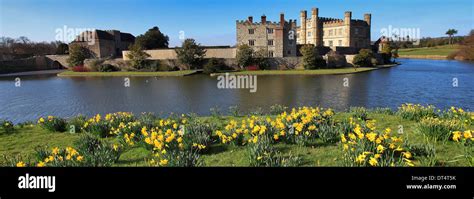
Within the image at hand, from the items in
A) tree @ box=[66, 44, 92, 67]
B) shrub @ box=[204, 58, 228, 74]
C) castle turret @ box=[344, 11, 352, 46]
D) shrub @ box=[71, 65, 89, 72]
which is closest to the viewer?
shrub @ box=[204, 58, 228, 74]

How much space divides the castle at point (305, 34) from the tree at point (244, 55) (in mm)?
3075

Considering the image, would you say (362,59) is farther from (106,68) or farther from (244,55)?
(106,68)

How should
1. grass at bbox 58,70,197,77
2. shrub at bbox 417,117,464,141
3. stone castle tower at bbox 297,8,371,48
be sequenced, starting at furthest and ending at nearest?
stone castle tower at bbox 297,8,371,48
grass at bbox 58,70,197,77
shrub at bbox 417,117,464,141

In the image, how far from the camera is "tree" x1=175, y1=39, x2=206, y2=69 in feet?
171

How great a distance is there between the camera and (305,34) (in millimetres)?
73688

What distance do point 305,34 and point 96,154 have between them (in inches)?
2848

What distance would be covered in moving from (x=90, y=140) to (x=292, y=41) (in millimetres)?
49370

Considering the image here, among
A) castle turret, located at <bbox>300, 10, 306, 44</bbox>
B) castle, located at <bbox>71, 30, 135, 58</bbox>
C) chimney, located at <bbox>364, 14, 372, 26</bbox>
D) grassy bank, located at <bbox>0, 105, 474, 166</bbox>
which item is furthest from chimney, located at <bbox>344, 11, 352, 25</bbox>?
grassy bank, located at <bbox>0, 105, 474, 166</bbox>

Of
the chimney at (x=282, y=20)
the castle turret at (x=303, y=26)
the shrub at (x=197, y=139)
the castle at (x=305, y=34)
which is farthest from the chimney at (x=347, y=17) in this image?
the shrub at (x=197, y=139)

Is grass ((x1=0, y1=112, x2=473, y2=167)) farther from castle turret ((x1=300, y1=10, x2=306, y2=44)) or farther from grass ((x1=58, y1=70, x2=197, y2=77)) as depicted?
castle turret ((x1=300, y1=10, x2=306, y2=44))

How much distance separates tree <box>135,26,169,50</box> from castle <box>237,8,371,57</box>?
2585 centimetres

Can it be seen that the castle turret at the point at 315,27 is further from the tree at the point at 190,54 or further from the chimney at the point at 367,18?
the tree at the point at 190,54

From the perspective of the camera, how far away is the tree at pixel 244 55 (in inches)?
1962
